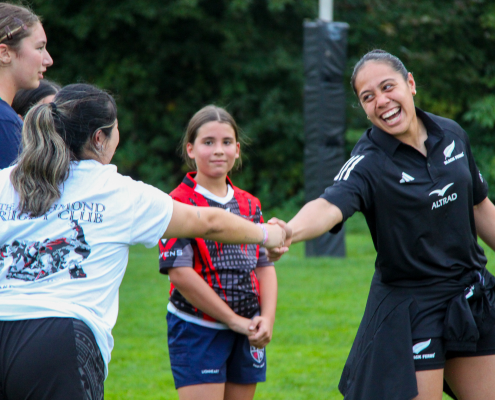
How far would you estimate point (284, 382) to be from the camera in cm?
508

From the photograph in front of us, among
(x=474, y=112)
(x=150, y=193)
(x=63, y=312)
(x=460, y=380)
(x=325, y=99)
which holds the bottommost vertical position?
(x=460, y=380)

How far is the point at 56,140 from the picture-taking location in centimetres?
230

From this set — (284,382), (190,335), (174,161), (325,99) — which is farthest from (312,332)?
(174,161)

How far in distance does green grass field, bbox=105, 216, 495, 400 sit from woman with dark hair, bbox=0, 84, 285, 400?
2.76 meters

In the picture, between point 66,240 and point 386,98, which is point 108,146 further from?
point 386,98

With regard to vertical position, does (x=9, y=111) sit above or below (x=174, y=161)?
below

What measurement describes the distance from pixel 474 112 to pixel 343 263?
719 cm

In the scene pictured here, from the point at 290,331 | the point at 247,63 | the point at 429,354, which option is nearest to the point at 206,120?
the point at 429,354

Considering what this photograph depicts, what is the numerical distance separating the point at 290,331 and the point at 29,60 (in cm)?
407

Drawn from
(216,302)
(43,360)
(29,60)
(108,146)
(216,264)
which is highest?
(29,60)

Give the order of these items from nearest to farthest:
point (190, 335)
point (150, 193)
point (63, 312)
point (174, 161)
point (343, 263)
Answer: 1. point (63, 312)
2. point (150, 193)
3. point (190, 335)
4. point (343, 263)
5. point (174, 161)

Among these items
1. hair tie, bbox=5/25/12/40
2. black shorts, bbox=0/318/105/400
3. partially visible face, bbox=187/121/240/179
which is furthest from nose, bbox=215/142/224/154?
black shorts, bbox=0/318/105/400

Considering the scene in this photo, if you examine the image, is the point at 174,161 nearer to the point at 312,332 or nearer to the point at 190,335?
the point at 312,332

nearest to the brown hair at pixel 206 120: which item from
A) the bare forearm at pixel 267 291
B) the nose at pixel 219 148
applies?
the nose at pixel 219 148
